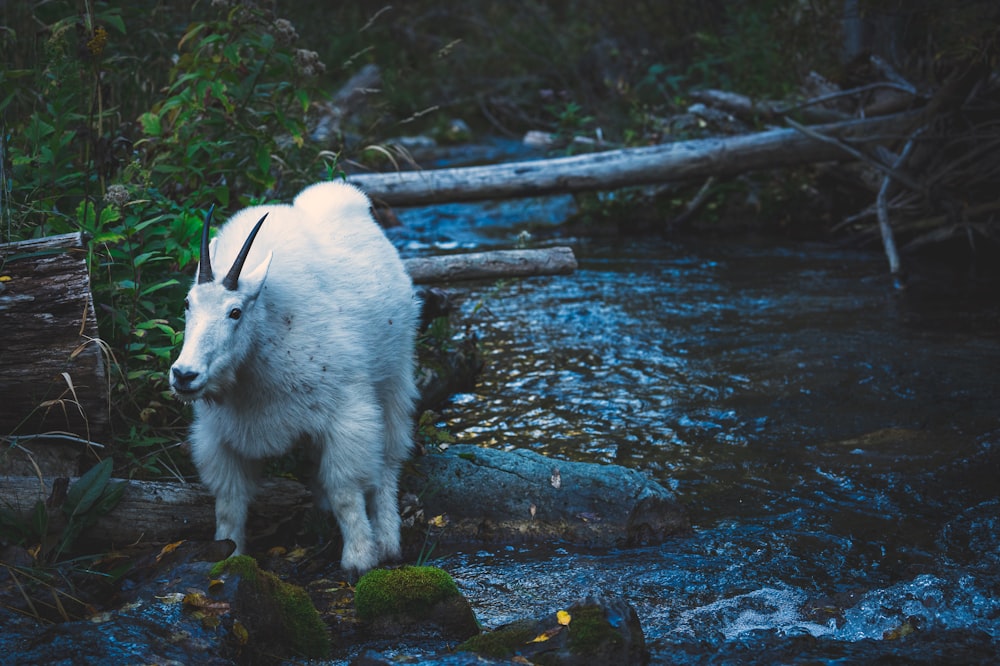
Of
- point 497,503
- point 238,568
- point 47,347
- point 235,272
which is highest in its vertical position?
→ point 235,272

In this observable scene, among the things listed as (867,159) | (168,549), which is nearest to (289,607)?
(168,549)

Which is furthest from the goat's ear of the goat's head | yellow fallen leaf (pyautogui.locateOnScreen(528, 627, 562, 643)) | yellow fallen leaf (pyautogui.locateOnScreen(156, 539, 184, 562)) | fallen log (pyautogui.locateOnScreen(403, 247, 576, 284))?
fallen log (pyautogui.locateOnScreen(403, 247, 576, 284))

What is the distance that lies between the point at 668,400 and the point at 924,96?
517 cm

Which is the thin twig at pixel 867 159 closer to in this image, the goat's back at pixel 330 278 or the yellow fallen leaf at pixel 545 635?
the goat's back at pixel 330 278

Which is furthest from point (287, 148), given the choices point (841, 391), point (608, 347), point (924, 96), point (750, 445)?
point (924, 96)

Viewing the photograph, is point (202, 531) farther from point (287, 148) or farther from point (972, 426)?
point (972, 426)

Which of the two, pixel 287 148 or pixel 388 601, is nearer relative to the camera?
pixel 388 601

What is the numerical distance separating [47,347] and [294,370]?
1.05 metres

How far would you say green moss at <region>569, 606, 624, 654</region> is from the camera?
3322 mm

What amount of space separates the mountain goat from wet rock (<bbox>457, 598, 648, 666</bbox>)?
1.03 m

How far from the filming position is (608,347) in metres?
7.93

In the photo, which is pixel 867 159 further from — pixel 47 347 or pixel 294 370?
pixel 47 347

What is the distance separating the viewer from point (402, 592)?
146 inches

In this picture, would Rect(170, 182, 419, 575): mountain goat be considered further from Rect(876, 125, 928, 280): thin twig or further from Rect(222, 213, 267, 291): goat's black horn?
Rect(876, 125, 928, 280): thin twig
